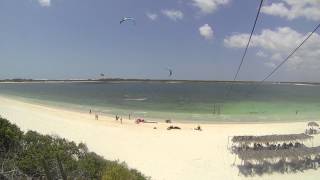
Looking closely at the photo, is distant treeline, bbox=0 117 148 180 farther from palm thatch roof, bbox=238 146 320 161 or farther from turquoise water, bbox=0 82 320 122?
turquoise water, bbox=0 82 320 122

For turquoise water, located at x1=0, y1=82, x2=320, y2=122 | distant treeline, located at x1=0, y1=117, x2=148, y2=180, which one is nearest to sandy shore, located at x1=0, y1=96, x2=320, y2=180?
distant treeline, located at x1=0, y1=117, x2=148, y2=180

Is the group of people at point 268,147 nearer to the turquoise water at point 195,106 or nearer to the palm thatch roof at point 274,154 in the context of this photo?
the palm thatch roof at point 274,154

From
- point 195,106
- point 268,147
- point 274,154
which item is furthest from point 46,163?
point 195,106

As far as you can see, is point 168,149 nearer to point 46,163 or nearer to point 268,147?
point 268,147

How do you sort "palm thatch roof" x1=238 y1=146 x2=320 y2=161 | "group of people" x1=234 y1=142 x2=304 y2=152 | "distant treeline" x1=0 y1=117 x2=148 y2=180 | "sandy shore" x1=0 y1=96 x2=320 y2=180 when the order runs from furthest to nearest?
"group of people" x1=234 y1=142 x2=304 y2=152 → "palm thatch roof" x1=238 y1=146 x2=320 y2=161 → "sandy shore" x1=0 y1=96 x2=320 y2=180 → "distant treeline" x1=0 y1=117 x2=148 y2=180

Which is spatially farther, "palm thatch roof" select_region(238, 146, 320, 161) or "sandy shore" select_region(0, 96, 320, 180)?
"palm thatch roof" select_region(238, 146, 320, 161)

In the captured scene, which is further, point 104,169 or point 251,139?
point 251,139

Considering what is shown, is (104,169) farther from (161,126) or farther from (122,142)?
(161,126)

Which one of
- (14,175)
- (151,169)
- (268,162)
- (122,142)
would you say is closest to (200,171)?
(151,169)

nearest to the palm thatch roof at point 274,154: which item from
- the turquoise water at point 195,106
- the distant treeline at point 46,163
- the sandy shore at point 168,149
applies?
the sandy shore at point 168,149
